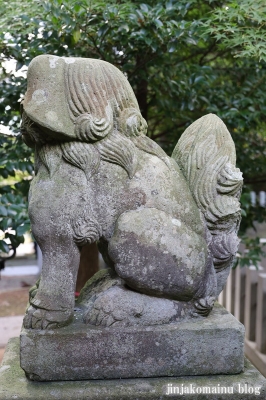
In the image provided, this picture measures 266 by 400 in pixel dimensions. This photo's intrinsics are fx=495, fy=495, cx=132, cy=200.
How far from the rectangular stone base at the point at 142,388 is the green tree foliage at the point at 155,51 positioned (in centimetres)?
94

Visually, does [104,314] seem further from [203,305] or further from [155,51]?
[155,51]

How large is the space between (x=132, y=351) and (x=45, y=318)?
32 centimetres

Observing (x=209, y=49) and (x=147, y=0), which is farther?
(x=209, y=49)

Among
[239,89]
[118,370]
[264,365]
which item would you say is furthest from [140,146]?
[264,365]

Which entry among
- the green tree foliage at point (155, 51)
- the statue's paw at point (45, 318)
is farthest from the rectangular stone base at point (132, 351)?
the green tree foliage at point (155, 51)

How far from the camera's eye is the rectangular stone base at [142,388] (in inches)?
64.4

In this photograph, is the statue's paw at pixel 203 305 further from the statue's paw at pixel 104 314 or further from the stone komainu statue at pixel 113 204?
the statue's paw at pixel 104 314

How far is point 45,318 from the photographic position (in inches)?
67.5

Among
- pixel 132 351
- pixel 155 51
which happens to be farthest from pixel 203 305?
pixel 155 51

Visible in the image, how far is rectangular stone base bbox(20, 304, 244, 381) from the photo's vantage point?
5.53 feet

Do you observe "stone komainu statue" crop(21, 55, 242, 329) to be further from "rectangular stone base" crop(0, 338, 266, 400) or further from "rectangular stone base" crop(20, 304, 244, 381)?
"rectangular stone base" crop(0, 338, 266, 400)

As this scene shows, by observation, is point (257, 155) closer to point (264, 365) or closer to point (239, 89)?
point (239, 89)

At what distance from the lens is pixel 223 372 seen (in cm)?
176

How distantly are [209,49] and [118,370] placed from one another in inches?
89.1
